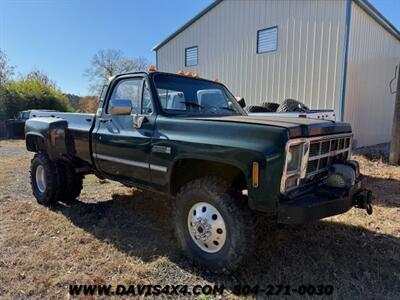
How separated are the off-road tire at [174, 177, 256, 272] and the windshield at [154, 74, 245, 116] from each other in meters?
1.03

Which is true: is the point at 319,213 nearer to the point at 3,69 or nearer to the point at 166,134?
the point at 166,134

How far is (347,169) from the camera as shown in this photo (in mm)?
3047

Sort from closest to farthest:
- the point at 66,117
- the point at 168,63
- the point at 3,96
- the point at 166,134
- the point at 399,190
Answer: the point at 166,134 < the point at 66,117 < the point at 399,190 < the point at 168,63 < the point at 3,96

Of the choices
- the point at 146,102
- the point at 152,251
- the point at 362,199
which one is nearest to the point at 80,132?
the point at 146,102

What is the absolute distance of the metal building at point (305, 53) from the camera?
9359mm

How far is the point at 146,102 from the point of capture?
147 inches

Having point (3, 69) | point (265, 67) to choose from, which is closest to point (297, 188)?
point (265, 67)

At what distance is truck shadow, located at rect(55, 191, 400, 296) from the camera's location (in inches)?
117

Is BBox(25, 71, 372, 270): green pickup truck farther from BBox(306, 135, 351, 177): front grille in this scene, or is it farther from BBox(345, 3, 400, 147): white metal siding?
BBox(345, 3, 400, 147): white metal siding

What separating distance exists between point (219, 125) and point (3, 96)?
64.5 ft

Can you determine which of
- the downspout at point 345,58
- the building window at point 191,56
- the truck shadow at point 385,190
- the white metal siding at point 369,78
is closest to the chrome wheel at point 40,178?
the truck shadow at point 385,190

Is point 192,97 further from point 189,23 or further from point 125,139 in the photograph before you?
point 189,23

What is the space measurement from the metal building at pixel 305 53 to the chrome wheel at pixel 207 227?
7.59m

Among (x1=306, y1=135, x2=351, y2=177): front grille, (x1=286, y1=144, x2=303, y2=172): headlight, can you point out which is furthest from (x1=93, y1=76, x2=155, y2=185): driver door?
(x1=306, y1=135, x2=351, y2=177): front grille
